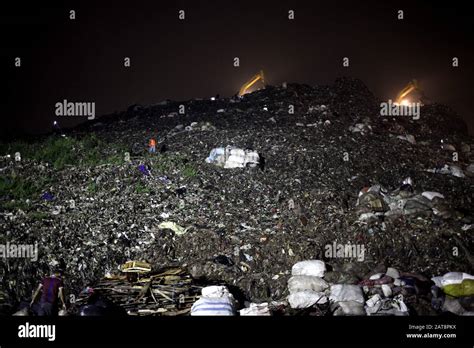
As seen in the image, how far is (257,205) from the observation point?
32.4 ft

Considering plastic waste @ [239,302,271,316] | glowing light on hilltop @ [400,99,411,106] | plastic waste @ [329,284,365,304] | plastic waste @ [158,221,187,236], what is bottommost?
plastic waste @ [239,302,271,316]

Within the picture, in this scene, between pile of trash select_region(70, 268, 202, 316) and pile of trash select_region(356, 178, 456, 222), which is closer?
pile of trash select_region(70, 268, 202, 316)

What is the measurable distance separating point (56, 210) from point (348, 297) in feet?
22.8

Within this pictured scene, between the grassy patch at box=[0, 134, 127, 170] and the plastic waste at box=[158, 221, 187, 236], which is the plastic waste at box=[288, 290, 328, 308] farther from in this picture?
the grassy patch at box=[0, 134, 127, 170]

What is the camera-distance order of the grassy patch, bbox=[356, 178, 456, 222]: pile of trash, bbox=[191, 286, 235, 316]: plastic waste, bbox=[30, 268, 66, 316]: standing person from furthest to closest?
the grassy patch
bbox=[356, 178, 456, 222]: pile of trash
bbox=[30, 268, 66, 316]: standing person
bbox=[191, 286, 235, 316]: plastic waste

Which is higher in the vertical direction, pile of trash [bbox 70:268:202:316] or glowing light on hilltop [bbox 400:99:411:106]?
glowing light on hilltop [bbox 400:99:411:106]

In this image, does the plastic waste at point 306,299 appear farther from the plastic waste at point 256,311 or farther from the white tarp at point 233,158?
the white tarp at point 233,158

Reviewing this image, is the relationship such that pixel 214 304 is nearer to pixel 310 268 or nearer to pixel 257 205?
pixel 310 268

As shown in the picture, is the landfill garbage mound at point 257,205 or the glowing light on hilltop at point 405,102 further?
the glowing light on hilltop at point 405,102

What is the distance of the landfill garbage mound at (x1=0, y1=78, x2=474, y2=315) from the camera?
7.27 metres

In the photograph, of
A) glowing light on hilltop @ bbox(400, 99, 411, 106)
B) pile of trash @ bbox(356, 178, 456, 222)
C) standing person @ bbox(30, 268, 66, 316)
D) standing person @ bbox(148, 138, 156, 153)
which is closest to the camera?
standing person @ bbox(30, 268, 66, 316)

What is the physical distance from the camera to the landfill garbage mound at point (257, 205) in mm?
7270

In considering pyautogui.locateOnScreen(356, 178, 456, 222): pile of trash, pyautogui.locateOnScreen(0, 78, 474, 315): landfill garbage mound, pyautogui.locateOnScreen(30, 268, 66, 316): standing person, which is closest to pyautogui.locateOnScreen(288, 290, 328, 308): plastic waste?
pyautogui.locateOnScreen(0, 78, 474, 315): landfill garbage mound

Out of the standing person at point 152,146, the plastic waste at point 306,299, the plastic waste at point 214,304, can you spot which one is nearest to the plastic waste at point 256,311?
the plastic waste at point 214,304
